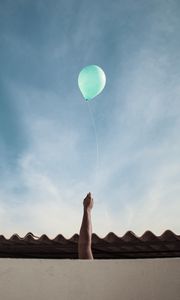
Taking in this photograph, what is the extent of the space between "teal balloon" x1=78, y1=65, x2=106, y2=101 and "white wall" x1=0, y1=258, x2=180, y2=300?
328cm

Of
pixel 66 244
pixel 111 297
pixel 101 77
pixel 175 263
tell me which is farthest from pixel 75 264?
pixel 101 77

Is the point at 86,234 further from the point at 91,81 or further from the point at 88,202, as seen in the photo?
the point at 91,81

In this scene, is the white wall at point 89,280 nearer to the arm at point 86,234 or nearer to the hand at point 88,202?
the arm at point 86,234

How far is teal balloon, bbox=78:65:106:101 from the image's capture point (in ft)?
14.5

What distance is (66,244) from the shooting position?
400 cm

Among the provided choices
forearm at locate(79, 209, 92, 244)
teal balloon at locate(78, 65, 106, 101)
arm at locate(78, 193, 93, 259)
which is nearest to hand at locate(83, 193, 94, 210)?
arm at locate(78, 193, 93, 259)

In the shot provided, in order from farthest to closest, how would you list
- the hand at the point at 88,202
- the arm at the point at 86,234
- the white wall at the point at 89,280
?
the hand at the point at 88,202, the arm at the point at 86,234, the white wall at the point at 89,280

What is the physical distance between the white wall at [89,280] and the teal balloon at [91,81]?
10.8 feet

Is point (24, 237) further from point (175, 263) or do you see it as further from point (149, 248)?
point (175, 263)

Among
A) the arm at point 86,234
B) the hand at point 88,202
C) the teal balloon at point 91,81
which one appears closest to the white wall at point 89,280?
the arm at point 86,234

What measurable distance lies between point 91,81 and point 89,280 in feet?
11.1

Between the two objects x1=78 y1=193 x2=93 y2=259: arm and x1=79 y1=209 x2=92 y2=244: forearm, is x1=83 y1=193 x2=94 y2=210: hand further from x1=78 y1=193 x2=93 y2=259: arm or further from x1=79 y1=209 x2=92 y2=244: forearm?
x1=79 y1=209 x2=92 y2=244: forearm

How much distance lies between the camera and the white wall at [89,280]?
1665 mm

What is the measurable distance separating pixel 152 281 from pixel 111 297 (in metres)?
0.27
